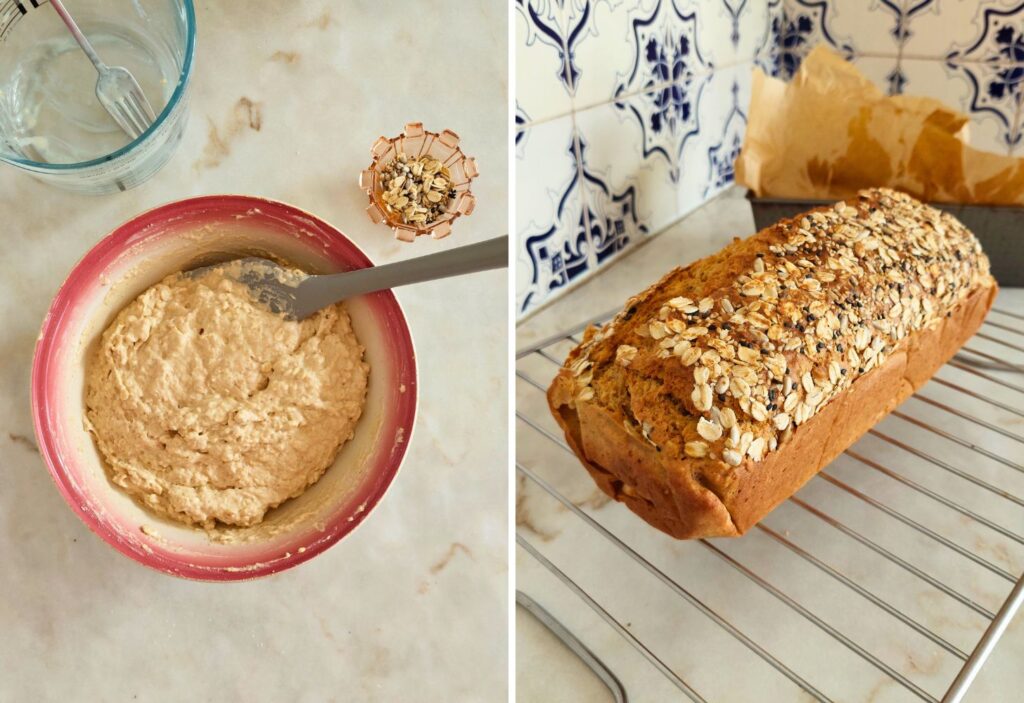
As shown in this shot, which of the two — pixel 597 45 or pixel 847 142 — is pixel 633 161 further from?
pixel 847 142

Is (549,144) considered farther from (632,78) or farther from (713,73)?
(713,73)

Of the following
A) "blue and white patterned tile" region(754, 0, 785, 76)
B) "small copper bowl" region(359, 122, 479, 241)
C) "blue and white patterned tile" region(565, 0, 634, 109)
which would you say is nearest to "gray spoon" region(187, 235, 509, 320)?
"small copper bowl" region(359, 122, 479, 241)

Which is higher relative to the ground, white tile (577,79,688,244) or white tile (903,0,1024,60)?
white tile (903,0,1024,60)

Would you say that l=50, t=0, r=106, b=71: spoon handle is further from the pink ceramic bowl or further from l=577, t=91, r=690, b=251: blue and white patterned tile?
l=577, t=91, r=690, b=251: blue and white patterned tile

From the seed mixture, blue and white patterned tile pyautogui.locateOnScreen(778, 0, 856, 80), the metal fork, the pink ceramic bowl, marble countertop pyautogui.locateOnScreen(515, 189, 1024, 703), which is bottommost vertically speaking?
marble countertop pyautogui.locateOnScreen(515, 189, 1024, 703)

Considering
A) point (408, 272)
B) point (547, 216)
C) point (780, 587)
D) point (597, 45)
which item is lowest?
point (780, 587)

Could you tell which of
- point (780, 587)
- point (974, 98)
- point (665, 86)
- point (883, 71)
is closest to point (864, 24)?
point (883, 71)
